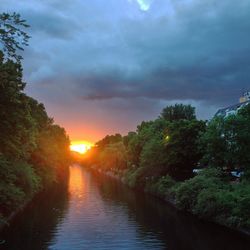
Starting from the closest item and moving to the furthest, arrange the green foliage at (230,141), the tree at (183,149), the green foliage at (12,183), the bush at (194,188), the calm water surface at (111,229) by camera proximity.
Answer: the green foliage at (12,183) < the calm water surface at (111,229) < the bush at (194,188) < the green foliage at (230,141) < the tree at (183,149)

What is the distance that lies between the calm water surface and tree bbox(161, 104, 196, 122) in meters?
62.7

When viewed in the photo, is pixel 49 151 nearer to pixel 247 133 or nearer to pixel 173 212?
pixel 173 212

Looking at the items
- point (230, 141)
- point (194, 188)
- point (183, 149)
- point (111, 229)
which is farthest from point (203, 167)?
point (111, 229)

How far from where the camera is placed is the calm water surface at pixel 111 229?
42.1 m

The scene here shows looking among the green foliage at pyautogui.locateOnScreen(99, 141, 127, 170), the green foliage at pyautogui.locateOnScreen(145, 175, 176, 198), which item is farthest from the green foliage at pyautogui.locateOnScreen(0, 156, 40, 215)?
the green foliage at pyautogui.locateOnScreen(99, 141, 127, 170)

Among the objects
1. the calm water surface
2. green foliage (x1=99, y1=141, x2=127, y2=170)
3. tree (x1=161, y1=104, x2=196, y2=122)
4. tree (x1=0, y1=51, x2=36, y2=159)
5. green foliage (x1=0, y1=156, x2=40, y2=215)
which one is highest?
tree (x1=161, y1=104, x2=196, y2=122)

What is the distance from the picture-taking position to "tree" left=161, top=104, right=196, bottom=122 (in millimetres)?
133000

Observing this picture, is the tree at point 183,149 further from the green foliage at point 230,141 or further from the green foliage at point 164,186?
the green foliage at point 230,141

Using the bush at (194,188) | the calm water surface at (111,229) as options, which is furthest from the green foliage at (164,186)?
the bush at (194,188)

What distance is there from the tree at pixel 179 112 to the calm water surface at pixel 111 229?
206 feet

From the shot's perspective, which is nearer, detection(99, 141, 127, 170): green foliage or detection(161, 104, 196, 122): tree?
detection(161, 104, 196, 122): tree

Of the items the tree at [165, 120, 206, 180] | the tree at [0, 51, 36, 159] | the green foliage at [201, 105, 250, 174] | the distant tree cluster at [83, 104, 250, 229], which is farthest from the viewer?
the tree at [165, 120, 206, 180]

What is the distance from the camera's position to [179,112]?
438ft

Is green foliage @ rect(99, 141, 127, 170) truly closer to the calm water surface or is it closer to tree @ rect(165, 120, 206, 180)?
tree @ rect(165, 120, 206, 180)
